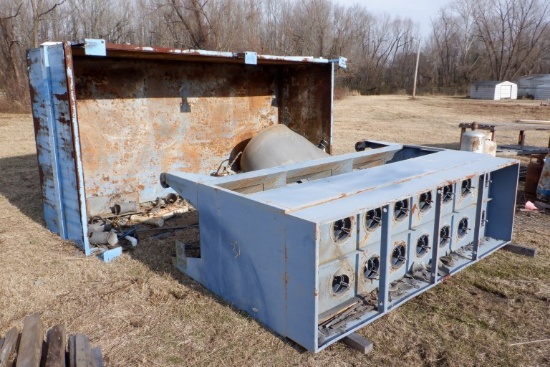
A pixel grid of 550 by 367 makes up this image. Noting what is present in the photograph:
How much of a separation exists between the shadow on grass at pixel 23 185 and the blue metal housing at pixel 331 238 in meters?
3.11

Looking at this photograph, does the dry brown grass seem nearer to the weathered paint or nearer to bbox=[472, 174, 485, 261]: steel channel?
bbox=[472, 174, 485, 261]: steel channel

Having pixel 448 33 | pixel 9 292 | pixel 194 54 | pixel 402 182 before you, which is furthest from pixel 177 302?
pixel 448 33

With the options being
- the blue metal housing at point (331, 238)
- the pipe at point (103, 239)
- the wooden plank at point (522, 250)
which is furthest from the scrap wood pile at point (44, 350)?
the wooden plank at point (522, 250)

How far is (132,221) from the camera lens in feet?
19.2

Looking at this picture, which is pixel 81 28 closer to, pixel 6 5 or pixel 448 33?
pixel 6 5

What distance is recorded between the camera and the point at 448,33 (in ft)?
198

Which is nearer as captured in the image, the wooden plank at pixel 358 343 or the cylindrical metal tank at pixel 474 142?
the wooden plank at pixel 358 343

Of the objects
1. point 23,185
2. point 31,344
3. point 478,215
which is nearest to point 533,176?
point 478,215

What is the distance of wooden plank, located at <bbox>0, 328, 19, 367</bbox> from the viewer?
269cm

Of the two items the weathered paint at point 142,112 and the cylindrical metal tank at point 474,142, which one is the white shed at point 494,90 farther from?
the weathered paint at point 142,112

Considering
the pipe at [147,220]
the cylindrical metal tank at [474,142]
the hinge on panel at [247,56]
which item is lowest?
the pipe at [147,220]

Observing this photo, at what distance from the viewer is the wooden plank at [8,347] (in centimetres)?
269

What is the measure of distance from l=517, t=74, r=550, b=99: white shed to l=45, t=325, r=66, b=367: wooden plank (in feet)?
125

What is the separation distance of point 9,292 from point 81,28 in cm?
3908
